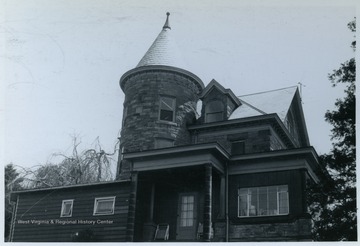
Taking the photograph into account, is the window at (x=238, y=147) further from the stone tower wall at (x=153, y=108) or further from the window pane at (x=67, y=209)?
the window pane at (x=67, y=209)

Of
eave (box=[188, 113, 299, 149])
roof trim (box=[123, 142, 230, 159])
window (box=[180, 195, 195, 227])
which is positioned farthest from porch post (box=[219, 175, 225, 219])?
eave (box=[188, 113, 299, 149])

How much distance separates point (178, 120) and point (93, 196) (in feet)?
18.3

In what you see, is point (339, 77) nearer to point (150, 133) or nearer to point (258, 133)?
point (258, 133)

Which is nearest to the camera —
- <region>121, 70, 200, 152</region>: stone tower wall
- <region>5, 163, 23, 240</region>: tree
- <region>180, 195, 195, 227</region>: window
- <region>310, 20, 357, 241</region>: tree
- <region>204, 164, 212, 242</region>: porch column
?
<region>310, 20, 357, 241</region>: tree

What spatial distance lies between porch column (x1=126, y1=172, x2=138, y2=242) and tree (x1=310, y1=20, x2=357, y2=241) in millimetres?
7374

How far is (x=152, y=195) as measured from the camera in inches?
827

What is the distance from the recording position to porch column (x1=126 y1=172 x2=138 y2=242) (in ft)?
64.4

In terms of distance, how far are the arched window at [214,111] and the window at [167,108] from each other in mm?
1719

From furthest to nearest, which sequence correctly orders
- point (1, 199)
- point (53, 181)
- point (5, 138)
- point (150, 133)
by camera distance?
point (53, 181), point (150, 133), point (5, 138), point (1, 199)

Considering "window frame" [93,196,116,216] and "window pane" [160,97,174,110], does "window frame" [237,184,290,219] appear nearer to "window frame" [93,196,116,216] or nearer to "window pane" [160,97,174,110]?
"window frame" [93,196,116,216]

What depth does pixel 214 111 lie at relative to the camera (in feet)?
78.2

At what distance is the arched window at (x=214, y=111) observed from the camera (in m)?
23.7

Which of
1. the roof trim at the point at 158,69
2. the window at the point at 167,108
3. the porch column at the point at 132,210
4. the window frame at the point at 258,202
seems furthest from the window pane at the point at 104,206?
the roof trim at the point at 158,69

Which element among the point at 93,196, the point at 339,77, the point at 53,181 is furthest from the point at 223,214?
the point at 53,181
